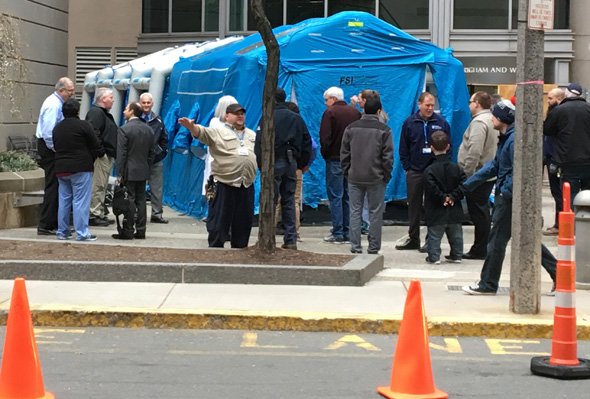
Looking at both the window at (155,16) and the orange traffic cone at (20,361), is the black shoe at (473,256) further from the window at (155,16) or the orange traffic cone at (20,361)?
the window at (155,16)

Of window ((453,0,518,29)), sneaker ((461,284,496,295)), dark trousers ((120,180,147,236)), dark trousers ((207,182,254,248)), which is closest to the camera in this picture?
sneaker ((461,284,496,295))

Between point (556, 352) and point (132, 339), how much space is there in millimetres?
3206

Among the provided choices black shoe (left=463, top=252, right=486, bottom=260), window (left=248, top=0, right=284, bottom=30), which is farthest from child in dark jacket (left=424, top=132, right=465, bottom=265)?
window (left=248, top=0, right=284, bottom=30)

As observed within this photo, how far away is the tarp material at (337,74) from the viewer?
1606 centimetres

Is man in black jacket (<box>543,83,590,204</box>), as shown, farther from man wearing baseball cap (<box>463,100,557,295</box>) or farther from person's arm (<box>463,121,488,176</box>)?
man wearing baseball cap (<box>463,100,557,295</box>)

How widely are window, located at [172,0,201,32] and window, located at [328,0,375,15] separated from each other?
13.1 feet

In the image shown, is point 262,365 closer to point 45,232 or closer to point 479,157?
point 479,157

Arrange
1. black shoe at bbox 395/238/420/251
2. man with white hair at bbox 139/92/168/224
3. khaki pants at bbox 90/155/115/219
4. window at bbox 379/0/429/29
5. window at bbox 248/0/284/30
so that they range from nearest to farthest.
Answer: black shoe at bbox 395/238/420/251, khaki pants at bbox 90/155/115/219, man with white hair at bbox 139/92/168/224, window at bbox 379/0/429/29, window at bbox 248/0/284/30

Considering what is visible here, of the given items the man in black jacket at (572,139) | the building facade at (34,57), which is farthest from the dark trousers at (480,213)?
the building facade at (34,57)

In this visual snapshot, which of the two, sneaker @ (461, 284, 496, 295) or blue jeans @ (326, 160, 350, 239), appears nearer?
sneaker @ (461, 284, 496, 295)

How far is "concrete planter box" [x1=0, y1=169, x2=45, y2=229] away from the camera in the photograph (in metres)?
15.1

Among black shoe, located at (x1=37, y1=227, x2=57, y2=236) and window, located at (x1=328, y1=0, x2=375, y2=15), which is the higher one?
window, located at (x1=328, y1=0, x2=375, y2=15)

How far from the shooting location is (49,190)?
1415 cm

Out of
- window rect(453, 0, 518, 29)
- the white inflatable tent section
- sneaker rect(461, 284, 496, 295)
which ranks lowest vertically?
sneaker rect(461, 284, 496, 295)
